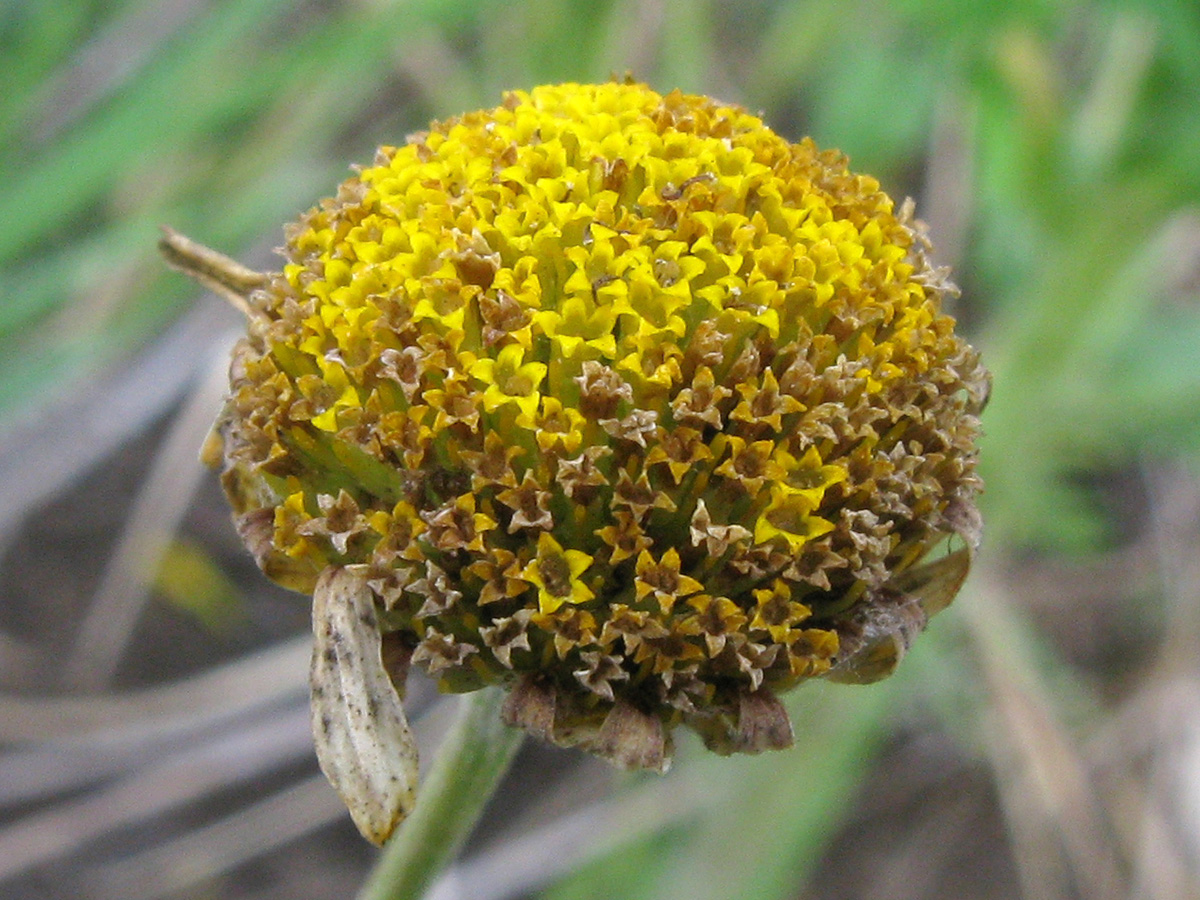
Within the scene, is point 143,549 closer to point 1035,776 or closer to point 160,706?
point 160,706

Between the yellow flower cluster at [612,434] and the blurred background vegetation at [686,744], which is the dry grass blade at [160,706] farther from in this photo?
the yellow flower cluster at [612,434]

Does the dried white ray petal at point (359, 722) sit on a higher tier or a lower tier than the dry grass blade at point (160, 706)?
higher

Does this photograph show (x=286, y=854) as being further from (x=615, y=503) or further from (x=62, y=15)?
(x=615, y=503)

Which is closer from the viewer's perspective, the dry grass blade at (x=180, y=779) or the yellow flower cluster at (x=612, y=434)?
the yellow flower cluster at (x=612, y=434)

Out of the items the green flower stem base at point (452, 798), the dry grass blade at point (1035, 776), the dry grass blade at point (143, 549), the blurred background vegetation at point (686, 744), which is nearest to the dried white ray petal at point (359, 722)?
the green flower stem base at point (452, 798)

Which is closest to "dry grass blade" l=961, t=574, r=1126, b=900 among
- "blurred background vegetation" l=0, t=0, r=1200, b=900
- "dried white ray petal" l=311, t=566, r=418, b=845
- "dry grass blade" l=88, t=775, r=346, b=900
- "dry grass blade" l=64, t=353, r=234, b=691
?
"blurred background vegetation" l=0, t=0, r=1200, b=900

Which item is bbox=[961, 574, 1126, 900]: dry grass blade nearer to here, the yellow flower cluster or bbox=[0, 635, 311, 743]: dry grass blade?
bbox=[0, 635, 311, 743]: dry grass blade
